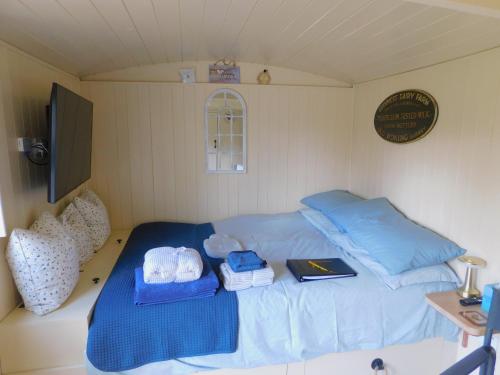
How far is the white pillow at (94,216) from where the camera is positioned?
2252mm

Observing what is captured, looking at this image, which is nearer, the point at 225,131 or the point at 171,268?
the point at 171,268

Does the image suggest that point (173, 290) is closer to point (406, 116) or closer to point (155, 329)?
point (155, 329)

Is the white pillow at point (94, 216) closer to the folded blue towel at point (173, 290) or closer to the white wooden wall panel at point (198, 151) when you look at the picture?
the white wooden wall panel at point (198, 151)

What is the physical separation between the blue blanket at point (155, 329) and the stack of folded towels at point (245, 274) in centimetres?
7

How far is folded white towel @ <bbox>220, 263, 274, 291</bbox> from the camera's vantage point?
5.56 ft

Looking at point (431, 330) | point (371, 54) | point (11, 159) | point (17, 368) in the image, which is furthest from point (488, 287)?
point (11, 159)

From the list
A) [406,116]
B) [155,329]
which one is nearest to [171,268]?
[155,329]

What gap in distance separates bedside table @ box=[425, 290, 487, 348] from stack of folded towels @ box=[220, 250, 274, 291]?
34.7 inches

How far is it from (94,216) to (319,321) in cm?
171

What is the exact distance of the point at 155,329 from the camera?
148 centimetres

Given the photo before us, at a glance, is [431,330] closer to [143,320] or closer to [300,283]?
[300,283]

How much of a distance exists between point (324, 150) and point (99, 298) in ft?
7.59

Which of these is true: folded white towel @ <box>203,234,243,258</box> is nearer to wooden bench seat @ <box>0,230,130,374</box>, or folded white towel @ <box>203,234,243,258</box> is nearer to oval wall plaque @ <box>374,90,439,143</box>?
wooden bench seat @ <box>0,230,130,374</box>

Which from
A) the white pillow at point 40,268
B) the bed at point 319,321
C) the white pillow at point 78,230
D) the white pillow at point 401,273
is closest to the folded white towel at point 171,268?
the bed at point 319,321
